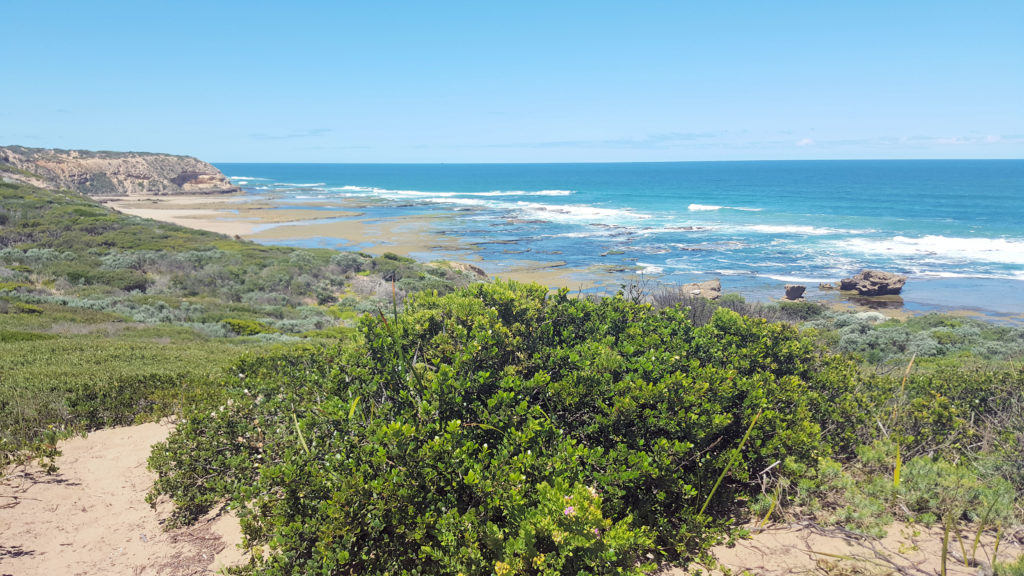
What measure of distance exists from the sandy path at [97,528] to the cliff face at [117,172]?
76.3 metres

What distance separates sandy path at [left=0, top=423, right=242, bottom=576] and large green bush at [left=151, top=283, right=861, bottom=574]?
39 cm

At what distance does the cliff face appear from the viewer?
74856mm

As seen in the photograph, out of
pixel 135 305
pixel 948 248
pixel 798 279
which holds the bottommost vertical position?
pixel 798 279

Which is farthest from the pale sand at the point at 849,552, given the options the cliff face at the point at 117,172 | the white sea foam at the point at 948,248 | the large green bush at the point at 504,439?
the cliff face at the point at 117,172

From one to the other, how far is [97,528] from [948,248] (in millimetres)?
46649

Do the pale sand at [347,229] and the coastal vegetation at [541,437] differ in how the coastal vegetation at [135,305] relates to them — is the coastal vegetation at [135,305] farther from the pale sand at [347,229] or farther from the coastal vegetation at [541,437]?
the pale sand at [347,229]

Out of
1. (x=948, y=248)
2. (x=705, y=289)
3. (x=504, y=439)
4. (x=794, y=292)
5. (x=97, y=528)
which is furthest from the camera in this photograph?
(x=948, y=248)

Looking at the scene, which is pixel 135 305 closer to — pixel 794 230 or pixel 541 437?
pixel 541 437

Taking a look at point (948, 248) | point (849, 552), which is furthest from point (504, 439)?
point (948, 248)

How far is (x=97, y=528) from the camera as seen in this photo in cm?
517

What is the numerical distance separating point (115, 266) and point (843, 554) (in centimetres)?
2830

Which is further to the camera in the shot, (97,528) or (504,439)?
(97,528)

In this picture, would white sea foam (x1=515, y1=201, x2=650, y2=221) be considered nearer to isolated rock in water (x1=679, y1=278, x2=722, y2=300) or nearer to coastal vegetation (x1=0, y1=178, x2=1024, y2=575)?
isolated rock in water (x1=679, y1=278, x2=722, y2=300)

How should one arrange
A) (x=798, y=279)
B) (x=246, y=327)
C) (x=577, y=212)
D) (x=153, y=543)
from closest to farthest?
(x=153, y=543)
(x=246, y=327)
(x=798, y=279)
(x=577, y=212)
